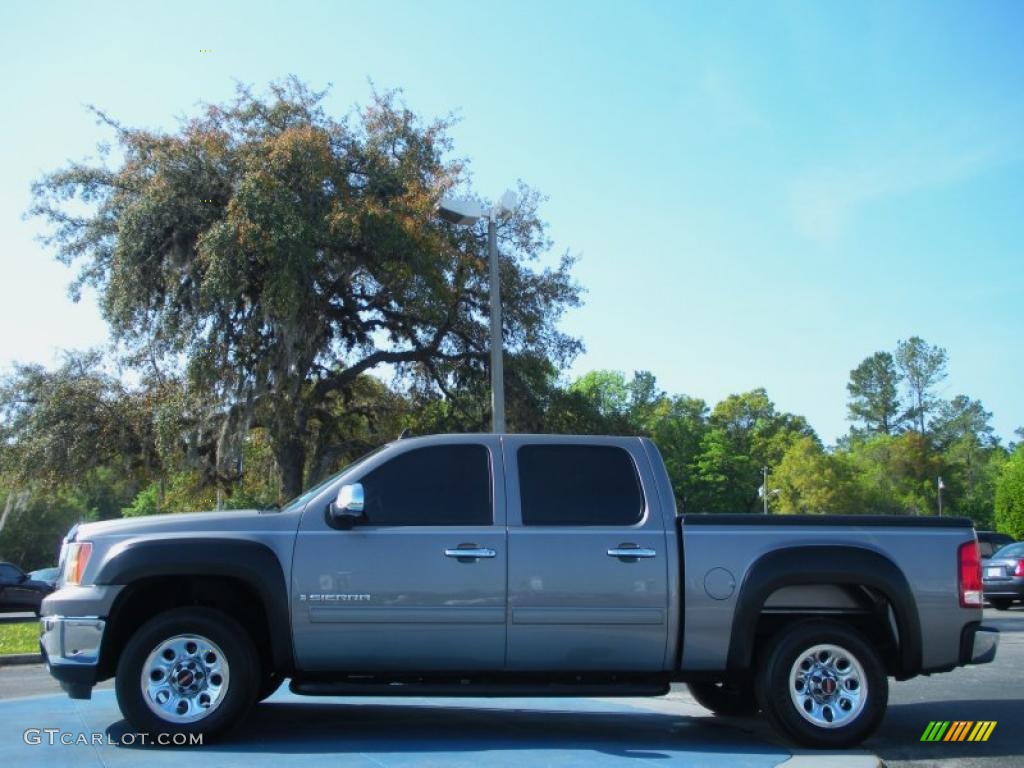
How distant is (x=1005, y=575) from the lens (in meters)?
20.0

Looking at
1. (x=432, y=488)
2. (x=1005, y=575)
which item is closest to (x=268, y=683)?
(x=432, y=488)

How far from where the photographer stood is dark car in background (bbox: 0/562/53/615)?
2444 cm

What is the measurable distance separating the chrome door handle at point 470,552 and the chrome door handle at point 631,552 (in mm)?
760

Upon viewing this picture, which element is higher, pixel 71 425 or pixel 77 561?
pixel 71 425

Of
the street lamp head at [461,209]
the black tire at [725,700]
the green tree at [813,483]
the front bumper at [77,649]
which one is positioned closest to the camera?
the front bumper at [77,649]

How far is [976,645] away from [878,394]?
118306 millimetres

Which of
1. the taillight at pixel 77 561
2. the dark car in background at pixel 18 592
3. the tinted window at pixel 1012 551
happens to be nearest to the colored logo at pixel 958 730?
the taillight at pixel 77 561

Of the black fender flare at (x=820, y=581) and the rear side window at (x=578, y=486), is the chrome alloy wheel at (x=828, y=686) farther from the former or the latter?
the rear side window at (x=578, y=486)

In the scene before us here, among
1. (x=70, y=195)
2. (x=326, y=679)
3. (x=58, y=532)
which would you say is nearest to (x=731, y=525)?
(x=326, y=679)

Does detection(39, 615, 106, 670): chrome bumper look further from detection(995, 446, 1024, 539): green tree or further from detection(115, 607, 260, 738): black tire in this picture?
detection(995, 446, 1024, 539): green tree

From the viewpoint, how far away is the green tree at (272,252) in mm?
20266

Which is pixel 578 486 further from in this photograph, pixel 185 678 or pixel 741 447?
pixel 741 447

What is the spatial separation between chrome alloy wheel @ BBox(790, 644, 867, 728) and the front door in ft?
6.52

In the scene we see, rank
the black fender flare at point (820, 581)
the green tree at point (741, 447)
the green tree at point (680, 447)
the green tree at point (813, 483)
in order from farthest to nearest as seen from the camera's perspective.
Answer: the green tree at point (741, 447)
the green tree at point (680, 447)
the green tree at point (813, 483)
the black fender flare at point (820, 581)
